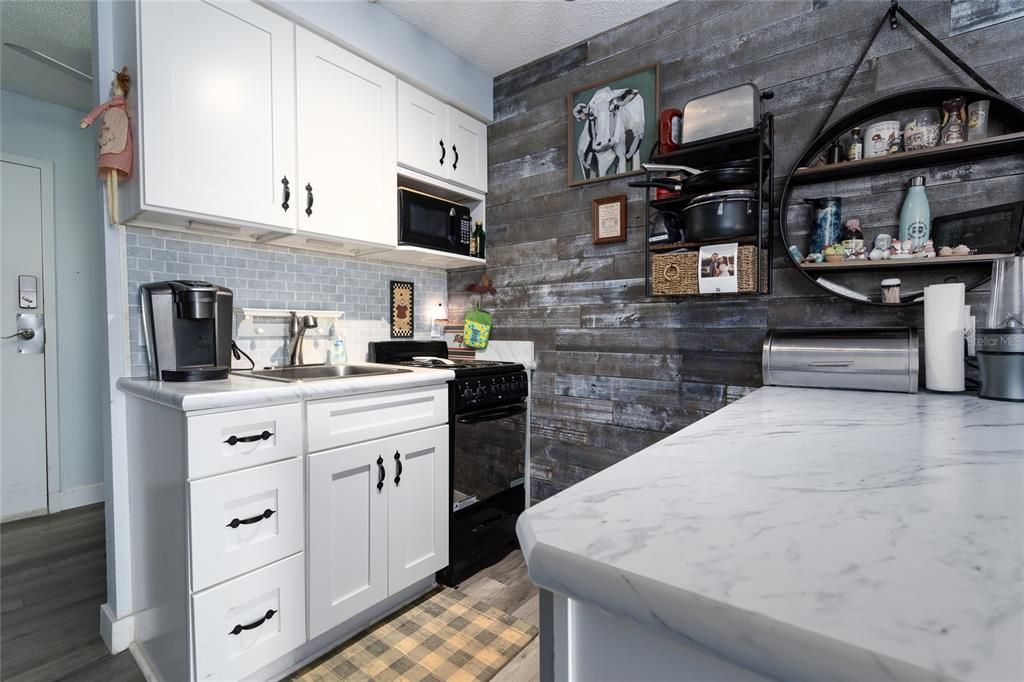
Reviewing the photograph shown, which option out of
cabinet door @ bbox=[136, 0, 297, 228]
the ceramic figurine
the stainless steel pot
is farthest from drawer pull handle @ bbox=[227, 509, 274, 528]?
the ceramic figurine

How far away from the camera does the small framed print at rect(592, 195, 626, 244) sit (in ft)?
Result: 7.82

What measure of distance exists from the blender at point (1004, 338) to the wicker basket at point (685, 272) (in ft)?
2.15

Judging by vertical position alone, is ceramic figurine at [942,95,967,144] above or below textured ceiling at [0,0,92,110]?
below

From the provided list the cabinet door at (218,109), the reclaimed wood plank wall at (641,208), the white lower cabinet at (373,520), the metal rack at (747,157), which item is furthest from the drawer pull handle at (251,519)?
the metal rack at (747,157)

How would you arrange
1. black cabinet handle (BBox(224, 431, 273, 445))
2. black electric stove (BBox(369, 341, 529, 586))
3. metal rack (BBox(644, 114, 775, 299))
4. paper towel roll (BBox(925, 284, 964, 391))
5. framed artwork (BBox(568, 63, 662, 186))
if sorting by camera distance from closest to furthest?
1. paper towel roll (BBox(925, 284, 964, 391))
2. black cabinet handle (BBox(224, 431, 273, 445))
3. metal rack (BBox(644, 114, 775, 299))
4. black electric stove (BBox(369, 341, 529, 586))
5. framed artwork (BBox(568, 63, 662, 186))

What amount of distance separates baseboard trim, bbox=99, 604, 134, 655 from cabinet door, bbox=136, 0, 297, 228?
1.53 metres

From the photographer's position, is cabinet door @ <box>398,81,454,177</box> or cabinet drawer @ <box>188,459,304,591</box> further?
cabinet door @ <box>398,81,454,177</box>

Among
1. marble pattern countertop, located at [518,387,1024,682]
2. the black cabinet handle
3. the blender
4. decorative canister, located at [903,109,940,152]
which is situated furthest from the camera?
decorative canister, located at [903,109,940,152]

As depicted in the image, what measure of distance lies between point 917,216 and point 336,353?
245cm

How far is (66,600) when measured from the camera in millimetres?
2051

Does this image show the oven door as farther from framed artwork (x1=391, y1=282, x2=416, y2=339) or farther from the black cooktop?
framed artwork (x1=391, y1=282, x2=416, y2=339)

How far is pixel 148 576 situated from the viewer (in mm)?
1659

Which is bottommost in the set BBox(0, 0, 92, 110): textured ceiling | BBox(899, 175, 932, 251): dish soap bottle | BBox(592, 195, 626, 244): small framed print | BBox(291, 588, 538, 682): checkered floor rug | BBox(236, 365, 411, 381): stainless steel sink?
BBox(291, 588, 538, 682): checkered floor rug

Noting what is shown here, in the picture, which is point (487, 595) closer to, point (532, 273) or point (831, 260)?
point (532, 273)
